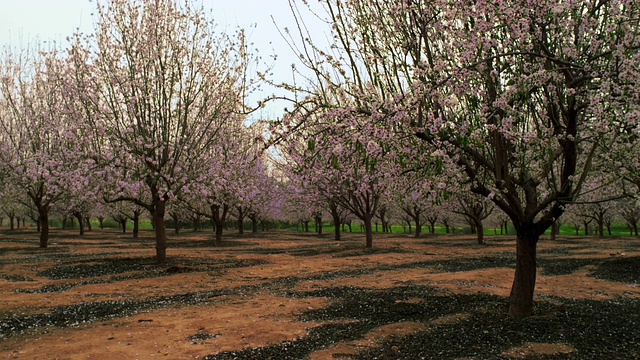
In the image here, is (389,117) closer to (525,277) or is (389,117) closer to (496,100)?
(496,100)

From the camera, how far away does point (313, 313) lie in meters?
11.6

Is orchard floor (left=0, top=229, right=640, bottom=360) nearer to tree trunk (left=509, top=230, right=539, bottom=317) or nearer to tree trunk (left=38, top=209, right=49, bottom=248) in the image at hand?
tree trunk (left=509, top=230, right=539, bottom=317)

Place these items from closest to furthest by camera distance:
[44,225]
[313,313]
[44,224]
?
[313,313], [44,224], [44,225]

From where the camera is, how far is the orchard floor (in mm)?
8484

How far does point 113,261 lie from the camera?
23672mm

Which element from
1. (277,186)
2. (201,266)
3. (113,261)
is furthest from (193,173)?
(277,186)

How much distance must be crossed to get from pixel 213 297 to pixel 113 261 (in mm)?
12493

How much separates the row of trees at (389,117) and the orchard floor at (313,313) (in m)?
2.09

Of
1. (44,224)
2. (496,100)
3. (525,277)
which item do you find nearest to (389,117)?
(496,100)

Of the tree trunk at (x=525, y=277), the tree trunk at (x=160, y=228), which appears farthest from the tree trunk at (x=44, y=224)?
the tree trunk at (x=525, y=277)

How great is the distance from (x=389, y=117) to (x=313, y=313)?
21.8 ft

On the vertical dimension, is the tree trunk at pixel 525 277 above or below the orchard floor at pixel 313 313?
above

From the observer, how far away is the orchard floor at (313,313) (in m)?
8.48

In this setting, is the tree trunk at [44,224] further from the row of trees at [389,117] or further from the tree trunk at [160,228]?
the tree trunk at [160,228]
